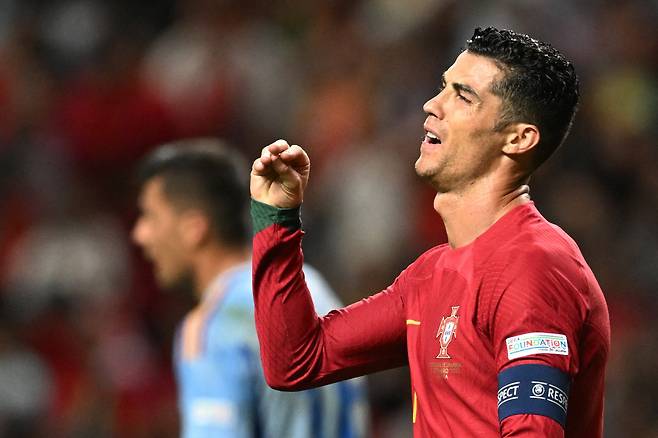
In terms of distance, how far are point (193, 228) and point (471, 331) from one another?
2.41 m

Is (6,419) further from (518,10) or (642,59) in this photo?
(642,59)

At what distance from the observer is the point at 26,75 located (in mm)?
9039

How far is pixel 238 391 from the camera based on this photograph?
426cm

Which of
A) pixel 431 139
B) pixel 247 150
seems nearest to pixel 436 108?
pixel 431 139

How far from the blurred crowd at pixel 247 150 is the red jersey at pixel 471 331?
13.9ft

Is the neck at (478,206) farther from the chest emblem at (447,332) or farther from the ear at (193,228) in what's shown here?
the ear at (193,228)

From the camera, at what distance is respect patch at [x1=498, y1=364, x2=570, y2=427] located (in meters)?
2.58

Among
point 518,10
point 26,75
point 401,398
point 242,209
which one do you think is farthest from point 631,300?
point 26,75

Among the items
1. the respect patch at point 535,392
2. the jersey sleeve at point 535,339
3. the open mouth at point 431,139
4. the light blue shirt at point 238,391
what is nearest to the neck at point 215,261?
the light blue shirt at point 238,391

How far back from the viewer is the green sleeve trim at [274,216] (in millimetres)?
3037

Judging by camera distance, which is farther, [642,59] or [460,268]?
[642,59]

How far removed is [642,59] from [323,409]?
478 cm

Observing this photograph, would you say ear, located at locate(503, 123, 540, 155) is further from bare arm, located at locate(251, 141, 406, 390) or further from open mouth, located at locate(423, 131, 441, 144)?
bare arm, located at locate(251, 141, 406, 390)

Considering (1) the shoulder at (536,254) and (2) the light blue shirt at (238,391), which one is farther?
(2) the light blue shirt at (238,391)
